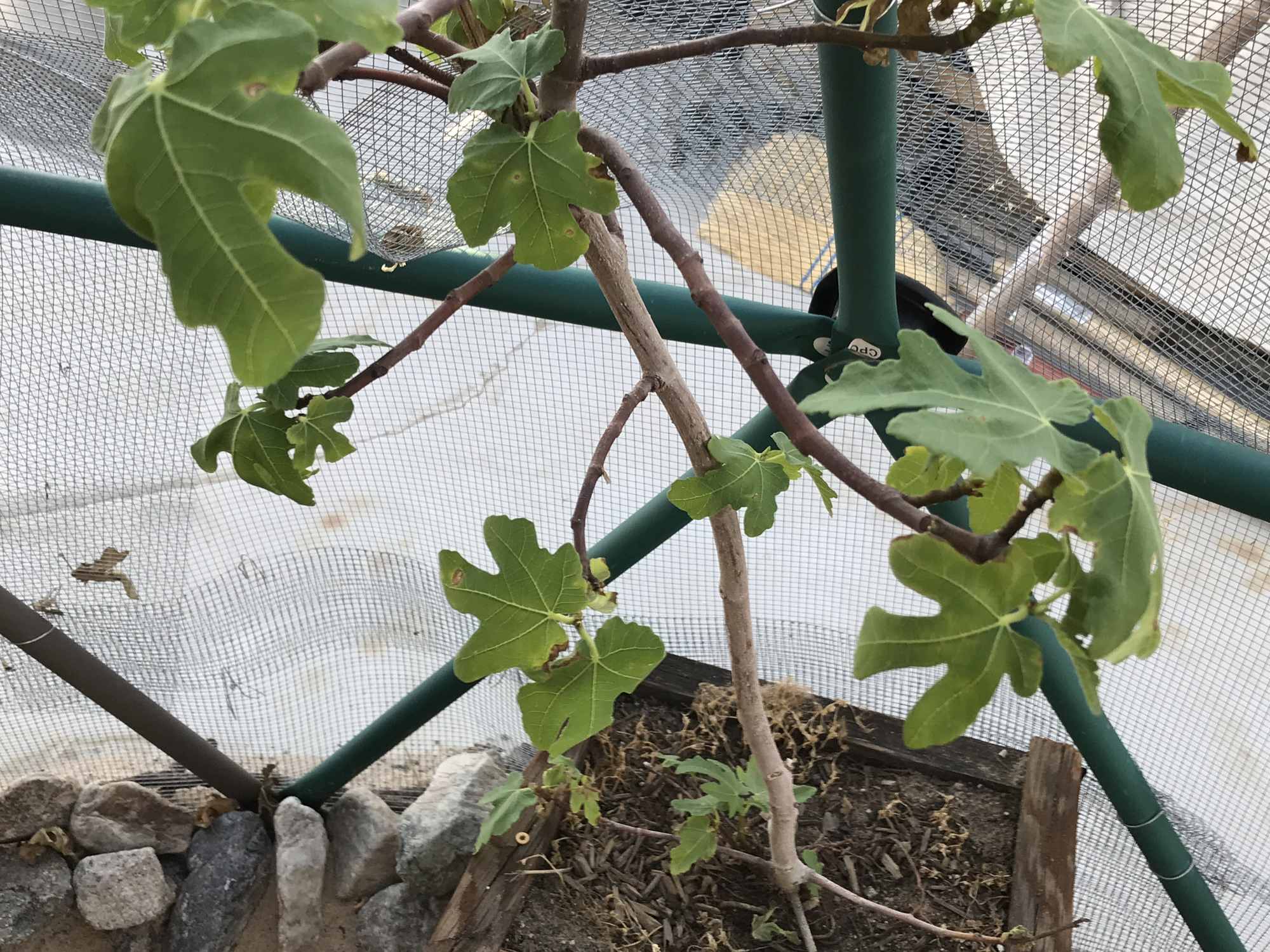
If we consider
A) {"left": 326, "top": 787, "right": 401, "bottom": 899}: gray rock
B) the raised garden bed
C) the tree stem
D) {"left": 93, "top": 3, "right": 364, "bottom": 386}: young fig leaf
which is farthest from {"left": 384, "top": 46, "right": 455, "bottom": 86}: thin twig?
{"left": 326, "top": 787, "right": 401, "bottom": 899}: gray rock

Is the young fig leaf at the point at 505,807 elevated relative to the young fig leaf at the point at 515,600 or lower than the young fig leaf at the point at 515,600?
lower

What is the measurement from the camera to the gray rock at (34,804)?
119 cm

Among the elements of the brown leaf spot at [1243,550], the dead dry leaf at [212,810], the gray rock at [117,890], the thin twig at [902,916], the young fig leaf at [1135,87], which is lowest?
the gray rock at [117,890]

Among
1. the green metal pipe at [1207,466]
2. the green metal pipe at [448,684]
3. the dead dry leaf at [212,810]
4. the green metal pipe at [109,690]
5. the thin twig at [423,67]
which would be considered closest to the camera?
the thin twig at [423,67]

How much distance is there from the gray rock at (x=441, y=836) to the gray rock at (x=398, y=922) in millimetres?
25

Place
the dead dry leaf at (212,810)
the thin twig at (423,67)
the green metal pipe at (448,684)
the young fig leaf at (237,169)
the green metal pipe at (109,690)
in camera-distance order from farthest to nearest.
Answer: the dead dry leaf at (212,810) → the green metal pipe at (109,690) → the green metal pipe at (448,684) → the thin twig at (423,67) → the young fig leaf at (237,169)

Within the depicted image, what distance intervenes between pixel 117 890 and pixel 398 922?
14.4 inches

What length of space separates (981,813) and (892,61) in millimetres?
742

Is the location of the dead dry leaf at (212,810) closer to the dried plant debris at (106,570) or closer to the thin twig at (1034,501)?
the dried plant debris at (106,570)

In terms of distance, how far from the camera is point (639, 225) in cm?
106

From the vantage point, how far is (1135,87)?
37 cm

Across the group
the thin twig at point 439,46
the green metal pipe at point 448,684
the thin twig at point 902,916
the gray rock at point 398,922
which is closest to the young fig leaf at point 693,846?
the thin twig at point 902,916

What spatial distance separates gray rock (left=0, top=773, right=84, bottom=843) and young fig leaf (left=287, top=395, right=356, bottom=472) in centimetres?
90

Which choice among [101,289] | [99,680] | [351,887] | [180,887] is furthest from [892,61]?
[180,887]
